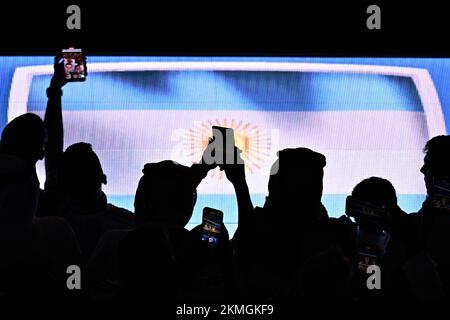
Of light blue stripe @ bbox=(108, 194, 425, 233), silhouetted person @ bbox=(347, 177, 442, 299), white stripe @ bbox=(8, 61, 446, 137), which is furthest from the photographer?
white stripe @ bbox=(8, 61, 446, 137)

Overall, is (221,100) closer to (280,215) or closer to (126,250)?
(280,215)

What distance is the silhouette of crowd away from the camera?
2678 millimetres

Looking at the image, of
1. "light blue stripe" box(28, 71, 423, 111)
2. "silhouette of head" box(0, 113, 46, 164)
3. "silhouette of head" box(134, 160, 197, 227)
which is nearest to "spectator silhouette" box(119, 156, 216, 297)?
"silhouette of head" box(134, 160, 197, 227)

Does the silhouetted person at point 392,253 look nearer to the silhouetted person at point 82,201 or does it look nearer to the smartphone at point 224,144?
the smartphone at point 224,144

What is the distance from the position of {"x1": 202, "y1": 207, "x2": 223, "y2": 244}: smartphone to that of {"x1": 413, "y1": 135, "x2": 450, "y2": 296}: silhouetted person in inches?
27.4

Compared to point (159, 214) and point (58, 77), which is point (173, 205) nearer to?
point (159, 214)

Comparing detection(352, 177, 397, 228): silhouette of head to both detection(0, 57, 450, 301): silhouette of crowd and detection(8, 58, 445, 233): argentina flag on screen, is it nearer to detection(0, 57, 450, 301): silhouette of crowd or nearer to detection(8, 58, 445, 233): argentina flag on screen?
detection(0, 57, 450, 301): silhouette of crowd

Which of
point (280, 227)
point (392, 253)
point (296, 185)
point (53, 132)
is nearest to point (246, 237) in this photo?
point (280, 227)

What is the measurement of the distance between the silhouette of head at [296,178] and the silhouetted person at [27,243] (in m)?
0.72

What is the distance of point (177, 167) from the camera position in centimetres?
299
